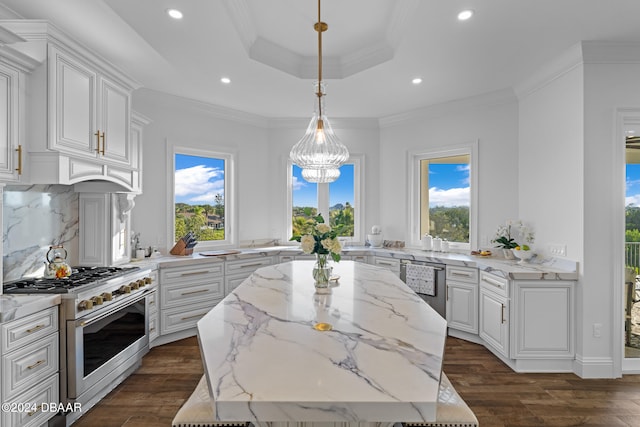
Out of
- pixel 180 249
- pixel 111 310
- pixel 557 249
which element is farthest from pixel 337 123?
pixel 111 310

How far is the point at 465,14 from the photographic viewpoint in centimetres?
231

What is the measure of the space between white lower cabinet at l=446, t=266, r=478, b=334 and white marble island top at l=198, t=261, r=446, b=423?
1.84 meters

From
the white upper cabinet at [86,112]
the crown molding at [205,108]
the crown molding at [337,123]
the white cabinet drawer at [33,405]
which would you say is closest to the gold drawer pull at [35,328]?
the white cabinet drawer at [33,405]

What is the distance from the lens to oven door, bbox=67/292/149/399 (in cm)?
215

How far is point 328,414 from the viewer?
0.90 meters

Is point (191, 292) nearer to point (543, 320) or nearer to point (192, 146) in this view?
point (192, 146)

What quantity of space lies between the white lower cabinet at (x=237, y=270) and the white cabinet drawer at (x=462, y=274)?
2238 millimetres

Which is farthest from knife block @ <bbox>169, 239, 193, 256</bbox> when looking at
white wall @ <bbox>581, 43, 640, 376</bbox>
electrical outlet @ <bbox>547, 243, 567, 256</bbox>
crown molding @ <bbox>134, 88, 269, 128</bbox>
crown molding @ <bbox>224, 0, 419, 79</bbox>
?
white wall @ <bbox>581, 43, 640, 376</bbox>

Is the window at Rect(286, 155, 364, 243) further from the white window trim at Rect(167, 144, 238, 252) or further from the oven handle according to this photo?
the oven handle

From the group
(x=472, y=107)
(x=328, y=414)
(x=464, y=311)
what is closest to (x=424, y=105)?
(x=472, y=107)

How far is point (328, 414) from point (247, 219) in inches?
157

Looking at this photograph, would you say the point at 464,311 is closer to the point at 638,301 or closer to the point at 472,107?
the point at 638,301

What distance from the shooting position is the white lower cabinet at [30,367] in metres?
1.79

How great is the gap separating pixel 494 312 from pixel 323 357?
2660mm
